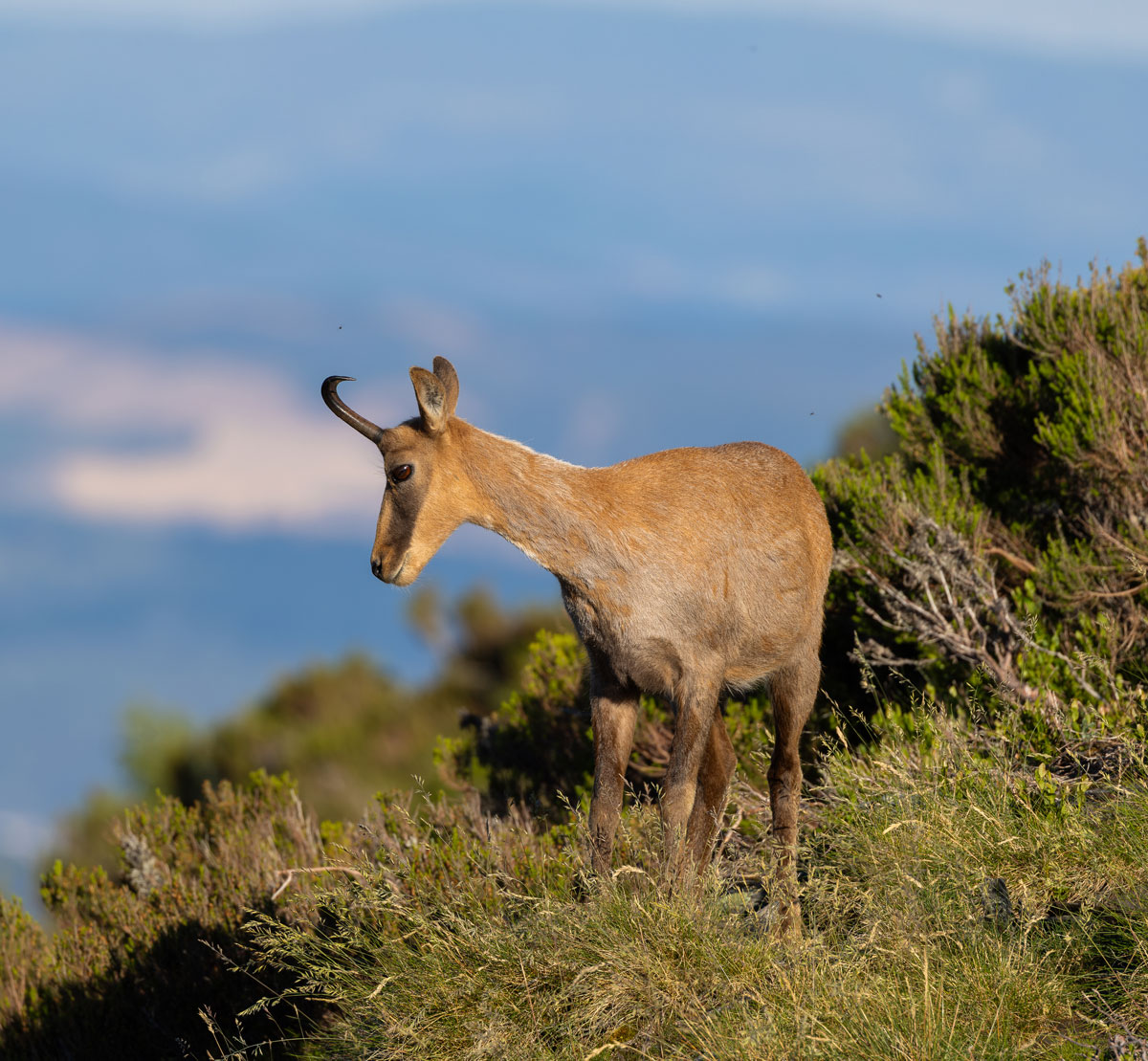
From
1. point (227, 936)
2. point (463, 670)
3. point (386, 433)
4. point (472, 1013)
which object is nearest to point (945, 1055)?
point (472, 1013)

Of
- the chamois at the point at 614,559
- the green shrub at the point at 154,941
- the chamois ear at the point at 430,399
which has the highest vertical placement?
the chamois ear at the point at 430,399

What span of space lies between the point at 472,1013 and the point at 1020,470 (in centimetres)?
887

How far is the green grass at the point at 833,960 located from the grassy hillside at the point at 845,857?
0.06 feet

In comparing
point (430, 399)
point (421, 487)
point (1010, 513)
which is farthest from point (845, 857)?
point (1010, 513)

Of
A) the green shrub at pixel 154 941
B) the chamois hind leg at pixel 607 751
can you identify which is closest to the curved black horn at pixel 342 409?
the chamois hind leg at pixel 607 751

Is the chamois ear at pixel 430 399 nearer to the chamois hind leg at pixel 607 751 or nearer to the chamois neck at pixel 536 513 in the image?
the chamois neck at pixel 536 513

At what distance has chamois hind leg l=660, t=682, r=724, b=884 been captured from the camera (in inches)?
241

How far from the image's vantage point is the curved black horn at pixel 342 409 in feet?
21.8

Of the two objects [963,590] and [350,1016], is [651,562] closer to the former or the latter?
[350,1016]

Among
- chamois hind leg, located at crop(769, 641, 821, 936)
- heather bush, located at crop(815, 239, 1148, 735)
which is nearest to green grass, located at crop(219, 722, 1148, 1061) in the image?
chamois hind leg, located at crop(769, 641, 821, 936)

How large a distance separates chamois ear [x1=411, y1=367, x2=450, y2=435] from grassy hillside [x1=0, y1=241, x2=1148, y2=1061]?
1959 mm

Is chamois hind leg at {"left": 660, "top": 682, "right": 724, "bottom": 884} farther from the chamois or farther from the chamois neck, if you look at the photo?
the chamois neck

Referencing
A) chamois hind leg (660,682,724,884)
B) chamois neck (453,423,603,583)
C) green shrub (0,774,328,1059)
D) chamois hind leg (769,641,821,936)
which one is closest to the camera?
chamois hind leg (660,682,724,884)

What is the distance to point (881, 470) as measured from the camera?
1194 cm
